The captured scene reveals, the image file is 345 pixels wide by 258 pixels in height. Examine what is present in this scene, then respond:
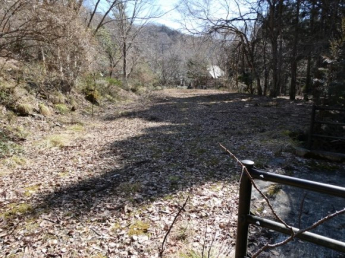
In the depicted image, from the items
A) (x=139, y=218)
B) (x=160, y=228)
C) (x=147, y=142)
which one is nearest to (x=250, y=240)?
(x=160, y=228)

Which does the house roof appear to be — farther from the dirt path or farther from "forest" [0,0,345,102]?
the dirt path

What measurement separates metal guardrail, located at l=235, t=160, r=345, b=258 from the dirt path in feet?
3.73

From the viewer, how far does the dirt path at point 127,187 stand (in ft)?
8.27

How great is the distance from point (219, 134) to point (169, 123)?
7.25 ft

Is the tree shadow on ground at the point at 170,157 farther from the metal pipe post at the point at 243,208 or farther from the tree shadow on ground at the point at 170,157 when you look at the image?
the metal pipe post at the point at 243,208

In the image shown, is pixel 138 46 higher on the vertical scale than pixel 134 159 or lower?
higher

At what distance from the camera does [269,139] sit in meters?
6.00

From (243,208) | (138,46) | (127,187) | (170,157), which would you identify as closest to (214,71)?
(138,46)

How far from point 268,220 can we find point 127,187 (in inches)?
103

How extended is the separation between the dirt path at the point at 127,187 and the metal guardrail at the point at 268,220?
1136 mm

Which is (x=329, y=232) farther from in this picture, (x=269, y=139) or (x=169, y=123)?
(x=169, y=123)

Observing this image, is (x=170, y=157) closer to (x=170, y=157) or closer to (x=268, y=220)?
(x=170, y=157)

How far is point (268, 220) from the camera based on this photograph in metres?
1.31

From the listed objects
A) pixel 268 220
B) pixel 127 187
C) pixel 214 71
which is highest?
pixel 214 71
